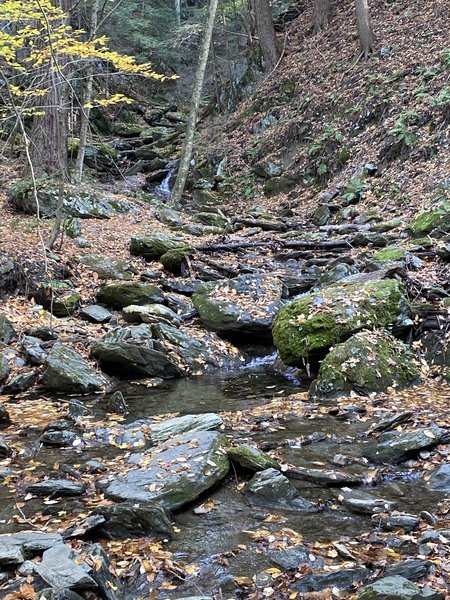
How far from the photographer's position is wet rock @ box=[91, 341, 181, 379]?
7816 millimetres

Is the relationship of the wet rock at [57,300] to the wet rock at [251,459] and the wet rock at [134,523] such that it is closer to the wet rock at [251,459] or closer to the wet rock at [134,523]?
the wet rock at [251,459]

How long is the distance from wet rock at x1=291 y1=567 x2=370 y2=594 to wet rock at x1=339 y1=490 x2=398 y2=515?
853 mm

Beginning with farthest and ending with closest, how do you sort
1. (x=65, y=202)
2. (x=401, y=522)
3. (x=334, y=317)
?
(x=65, y=202)
(x=334, y=317)
(x=401, y=522)

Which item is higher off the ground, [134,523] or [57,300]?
[57,300]

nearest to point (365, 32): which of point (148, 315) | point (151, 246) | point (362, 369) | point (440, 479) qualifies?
point (151, 246)

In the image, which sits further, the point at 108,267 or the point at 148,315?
the point at 108,267

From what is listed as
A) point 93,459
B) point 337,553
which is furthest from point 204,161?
point 337,553

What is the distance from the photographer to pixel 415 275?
29.5 ft

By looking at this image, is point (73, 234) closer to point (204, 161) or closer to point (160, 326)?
point (160, 326)

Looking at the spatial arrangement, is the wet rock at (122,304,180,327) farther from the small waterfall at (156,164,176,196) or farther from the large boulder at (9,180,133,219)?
the small waterfall at (156,164,176,196)

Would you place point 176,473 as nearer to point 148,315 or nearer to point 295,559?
point 295,559

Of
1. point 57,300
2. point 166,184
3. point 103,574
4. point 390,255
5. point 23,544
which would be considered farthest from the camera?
point 166,184

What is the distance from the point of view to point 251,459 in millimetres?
4715

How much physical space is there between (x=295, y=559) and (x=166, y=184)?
2004cm
